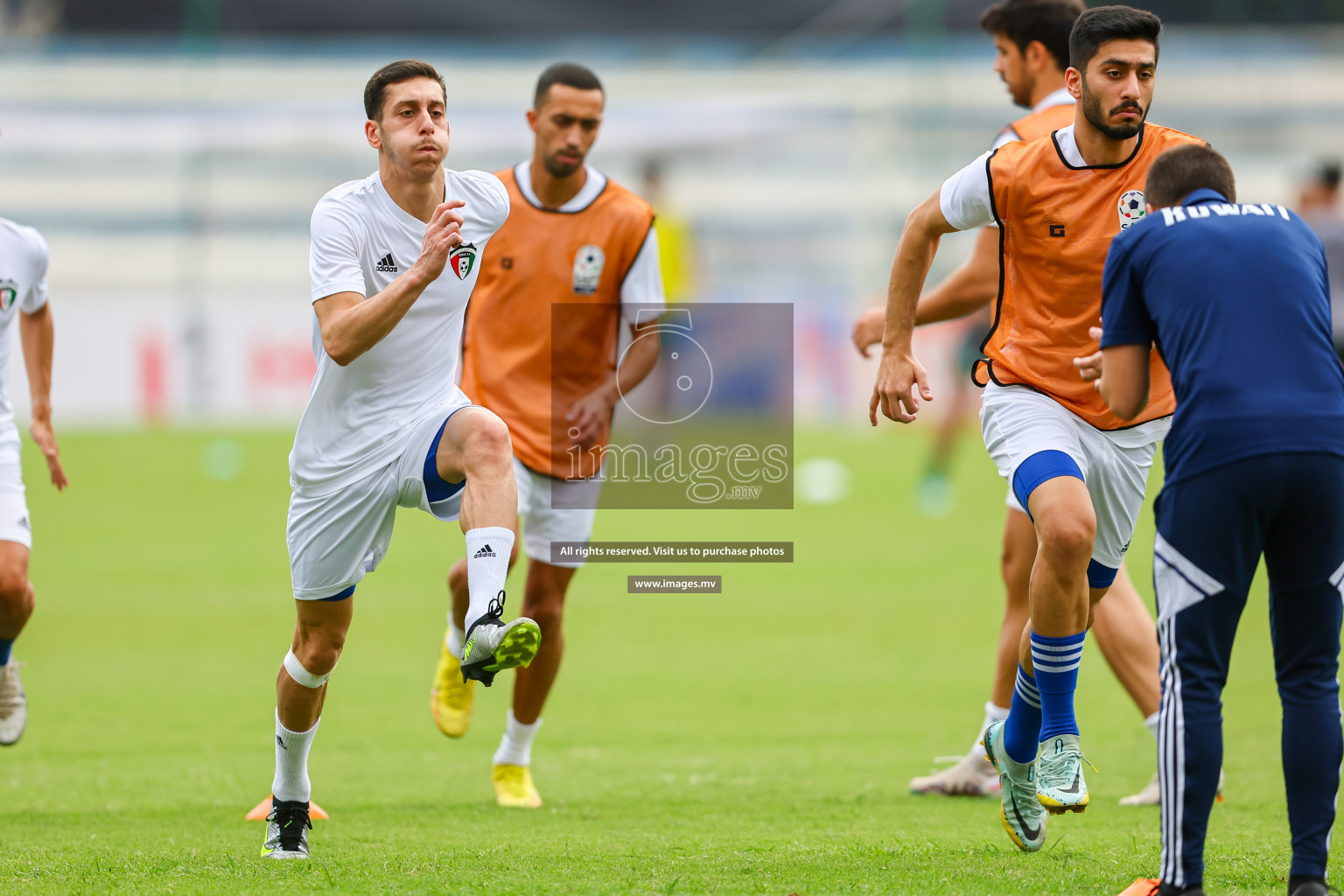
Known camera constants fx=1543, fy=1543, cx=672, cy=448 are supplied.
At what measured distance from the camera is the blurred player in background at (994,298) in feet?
21.1

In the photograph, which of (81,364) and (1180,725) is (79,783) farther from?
(81,364)

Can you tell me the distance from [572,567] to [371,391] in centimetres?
177

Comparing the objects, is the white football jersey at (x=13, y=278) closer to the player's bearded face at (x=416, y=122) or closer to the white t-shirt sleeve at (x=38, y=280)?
the white t-shirt sleeve at (x=38, y=280)

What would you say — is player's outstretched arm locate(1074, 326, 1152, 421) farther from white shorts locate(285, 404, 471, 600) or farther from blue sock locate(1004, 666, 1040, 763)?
white shorts locate(285, 404, 471, 600)

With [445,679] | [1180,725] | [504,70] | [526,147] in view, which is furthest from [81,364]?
[1180,725]

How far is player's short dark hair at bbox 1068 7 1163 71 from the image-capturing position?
504 cm

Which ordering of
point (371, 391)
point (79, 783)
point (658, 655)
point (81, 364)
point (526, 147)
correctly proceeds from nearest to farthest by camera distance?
1. point (371, 391)
2. point (79, 783)
3. point (658, 655)
4. point (81, 364)
5. point (526, 147)

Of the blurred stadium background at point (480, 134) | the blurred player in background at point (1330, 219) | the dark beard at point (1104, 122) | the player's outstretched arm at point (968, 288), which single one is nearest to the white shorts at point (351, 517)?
the player's outstretched arm at point (968, 288)

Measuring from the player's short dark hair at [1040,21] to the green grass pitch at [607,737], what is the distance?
318cm

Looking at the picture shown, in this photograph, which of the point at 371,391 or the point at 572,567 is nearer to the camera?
the point at 371,391

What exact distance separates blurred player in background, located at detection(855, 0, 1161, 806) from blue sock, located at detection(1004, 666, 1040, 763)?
1.17 meters

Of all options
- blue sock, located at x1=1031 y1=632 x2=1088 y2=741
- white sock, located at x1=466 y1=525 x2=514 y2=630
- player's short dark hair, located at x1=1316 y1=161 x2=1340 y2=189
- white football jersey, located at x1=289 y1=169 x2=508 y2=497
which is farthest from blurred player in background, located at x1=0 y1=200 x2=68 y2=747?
player's short dark hair, located at x1=1316 y1=161 x2=1340 y2=189

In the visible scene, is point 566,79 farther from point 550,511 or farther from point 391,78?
point 550,511

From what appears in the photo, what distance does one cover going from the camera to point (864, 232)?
119 ft
